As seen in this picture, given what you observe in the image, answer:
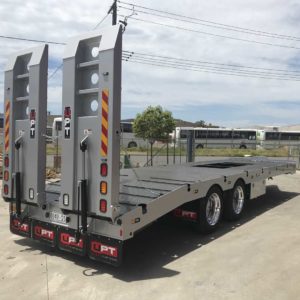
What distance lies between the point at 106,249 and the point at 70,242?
69cm

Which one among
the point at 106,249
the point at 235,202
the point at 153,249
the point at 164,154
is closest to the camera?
the point at 106,249

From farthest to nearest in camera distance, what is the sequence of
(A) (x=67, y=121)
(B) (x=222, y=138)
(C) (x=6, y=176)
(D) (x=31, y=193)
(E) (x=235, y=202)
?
(B) (x=222, y=138)
(E) (x=235, y=202)
(C) (x=6, y=176)
(D) (x=31, y=193)
(A) (x=67, y=121)

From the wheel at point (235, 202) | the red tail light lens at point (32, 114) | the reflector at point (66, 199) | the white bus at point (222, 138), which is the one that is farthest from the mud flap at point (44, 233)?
the white bus at point (222, 138)

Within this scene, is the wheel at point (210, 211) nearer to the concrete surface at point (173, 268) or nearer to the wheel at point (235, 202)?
the concrete surface at point (173, 268)

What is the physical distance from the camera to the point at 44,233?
6.66 m

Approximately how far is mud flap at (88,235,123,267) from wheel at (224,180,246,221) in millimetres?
3725

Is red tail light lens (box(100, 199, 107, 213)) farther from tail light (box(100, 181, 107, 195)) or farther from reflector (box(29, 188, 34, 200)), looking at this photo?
reflector (box(29, 188, 34, 200))

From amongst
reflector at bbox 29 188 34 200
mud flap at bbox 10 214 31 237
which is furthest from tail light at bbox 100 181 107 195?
mud flap at bbox 10 214 31 237

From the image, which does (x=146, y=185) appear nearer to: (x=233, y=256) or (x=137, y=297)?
(x=233, y=256)

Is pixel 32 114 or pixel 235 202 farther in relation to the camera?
pixel 235 202

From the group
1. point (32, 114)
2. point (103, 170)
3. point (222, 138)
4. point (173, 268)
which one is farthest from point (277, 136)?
point (103, 170)

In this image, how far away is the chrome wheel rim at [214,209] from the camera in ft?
26.8

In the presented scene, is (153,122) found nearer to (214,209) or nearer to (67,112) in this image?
(214,209)

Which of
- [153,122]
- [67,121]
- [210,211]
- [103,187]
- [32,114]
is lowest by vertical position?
[210,211]
